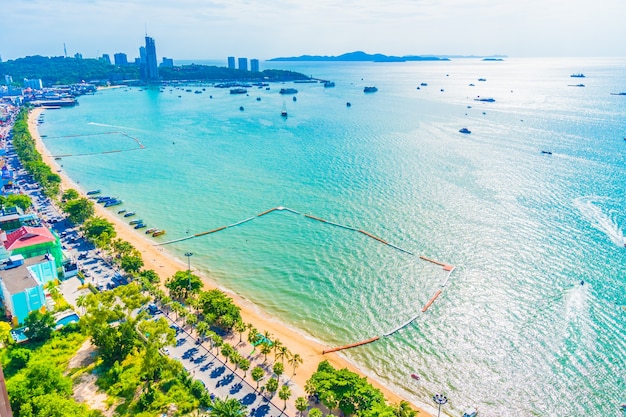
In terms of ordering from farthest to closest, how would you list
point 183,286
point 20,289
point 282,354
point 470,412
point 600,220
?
point 600,220 → point 183,286 → point 20,289 → point 282,354 → point 470,412

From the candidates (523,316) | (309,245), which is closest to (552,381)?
(523,316)

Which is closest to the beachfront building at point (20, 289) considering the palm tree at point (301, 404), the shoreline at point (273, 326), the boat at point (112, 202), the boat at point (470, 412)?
the shoreline at point (273, 326)

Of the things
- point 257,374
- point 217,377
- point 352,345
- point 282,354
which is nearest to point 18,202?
point 217,377

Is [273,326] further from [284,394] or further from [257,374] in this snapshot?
[284,394]

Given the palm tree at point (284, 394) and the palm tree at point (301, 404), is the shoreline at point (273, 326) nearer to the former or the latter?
the palm tree at point (284, 394)

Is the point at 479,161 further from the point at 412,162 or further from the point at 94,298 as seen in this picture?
the point at 94,298

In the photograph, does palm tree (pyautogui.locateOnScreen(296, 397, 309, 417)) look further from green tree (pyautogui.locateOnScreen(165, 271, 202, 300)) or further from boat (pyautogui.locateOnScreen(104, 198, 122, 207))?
boat (pyautogui.locateOnScreen(104, 198, 122, 207))

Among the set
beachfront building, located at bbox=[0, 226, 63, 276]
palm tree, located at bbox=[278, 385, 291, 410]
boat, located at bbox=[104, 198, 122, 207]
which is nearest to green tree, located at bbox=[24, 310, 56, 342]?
beachfront building, located at bbox=[0, 226, 63, 276]
